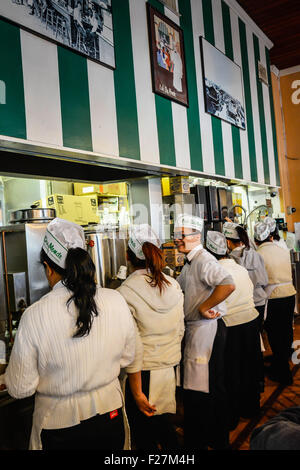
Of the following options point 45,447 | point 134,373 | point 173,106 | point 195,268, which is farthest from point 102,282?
point 173,106

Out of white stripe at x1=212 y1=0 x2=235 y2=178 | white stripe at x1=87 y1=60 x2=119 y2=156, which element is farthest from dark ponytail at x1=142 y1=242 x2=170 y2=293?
white stripe at x1=212 y1=0 x2=235 y2=178

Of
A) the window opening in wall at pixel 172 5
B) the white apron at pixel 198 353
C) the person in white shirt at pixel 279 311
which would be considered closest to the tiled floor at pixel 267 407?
the person in white shirt at pixel 279 311

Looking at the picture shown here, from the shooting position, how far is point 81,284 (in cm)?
134

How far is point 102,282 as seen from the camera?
3076 mm

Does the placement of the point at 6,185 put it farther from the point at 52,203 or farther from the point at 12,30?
the point at 12,30

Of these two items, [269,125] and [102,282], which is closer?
[102,282]

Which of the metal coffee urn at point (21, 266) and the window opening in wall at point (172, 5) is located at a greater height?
the window opening in wall at point (172, 5)

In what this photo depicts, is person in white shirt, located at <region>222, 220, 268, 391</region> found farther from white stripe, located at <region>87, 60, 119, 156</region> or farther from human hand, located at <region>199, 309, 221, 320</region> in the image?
white stripe, located at <region>87, 60, 119, 156</region>

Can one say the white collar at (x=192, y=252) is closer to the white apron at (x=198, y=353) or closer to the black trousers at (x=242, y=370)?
the white apron at (x=198, y=353)

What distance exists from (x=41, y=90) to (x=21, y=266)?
1221 millimetres

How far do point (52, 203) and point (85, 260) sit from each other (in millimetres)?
2317

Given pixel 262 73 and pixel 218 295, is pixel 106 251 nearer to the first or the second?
pixel 218 295

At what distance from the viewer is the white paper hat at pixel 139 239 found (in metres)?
2.11

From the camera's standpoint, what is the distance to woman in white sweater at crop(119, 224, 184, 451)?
1947 millimetres
